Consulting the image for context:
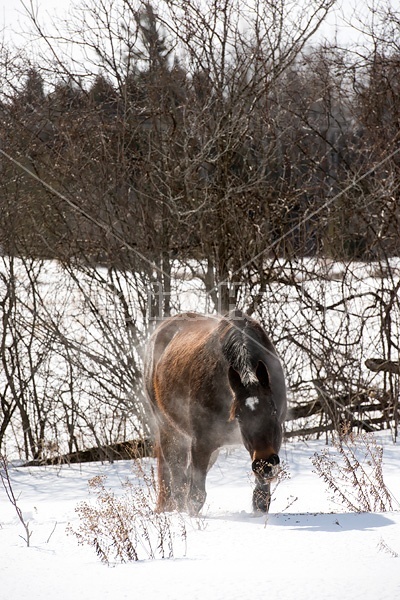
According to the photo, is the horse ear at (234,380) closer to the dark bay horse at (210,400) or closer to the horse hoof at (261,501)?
the dark bay horse at (210,400)

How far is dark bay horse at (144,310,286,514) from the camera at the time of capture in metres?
5.32

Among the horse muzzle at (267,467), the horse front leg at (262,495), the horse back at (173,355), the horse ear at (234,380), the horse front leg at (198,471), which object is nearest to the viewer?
the horse muzzle at (267,467)

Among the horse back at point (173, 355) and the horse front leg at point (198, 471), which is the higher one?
the horse back at point (173, 355)

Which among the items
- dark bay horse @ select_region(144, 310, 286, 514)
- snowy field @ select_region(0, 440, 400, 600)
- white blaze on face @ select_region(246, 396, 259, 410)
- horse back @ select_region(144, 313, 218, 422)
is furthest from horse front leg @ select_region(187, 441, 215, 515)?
white blaze on face @ select_region(246, 396, 259, 410)

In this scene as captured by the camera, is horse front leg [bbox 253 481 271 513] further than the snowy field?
Yes

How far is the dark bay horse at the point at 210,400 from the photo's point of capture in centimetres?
532

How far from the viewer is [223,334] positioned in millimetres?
5984

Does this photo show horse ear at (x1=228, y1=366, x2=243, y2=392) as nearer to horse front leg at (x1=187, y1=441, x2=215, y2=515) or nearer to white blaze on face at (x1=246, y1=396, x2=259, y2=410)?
white blaze on face at (x1=246, y1=396, x2=259, y2=410)

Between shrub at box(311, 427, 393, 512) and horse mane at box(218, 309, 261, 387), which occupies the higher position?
horse mane at box(218, 309, 261, 387)

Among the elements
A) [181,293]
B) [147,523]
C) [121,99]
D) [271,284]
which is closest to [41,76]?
[121,99]

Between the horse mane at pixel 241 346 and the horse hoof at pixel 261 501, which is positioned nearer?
Answer: the horse hoof at pixel 261 501

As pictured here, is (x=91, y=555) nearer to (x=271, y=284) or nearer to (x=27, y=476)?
(x=27, y=476)

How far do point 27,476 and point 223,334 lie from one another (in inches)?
171

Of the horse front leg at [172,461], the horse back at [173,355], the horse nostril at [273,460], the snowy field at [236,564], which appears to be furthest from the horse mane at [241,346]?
the horse front leg at [172,461]
